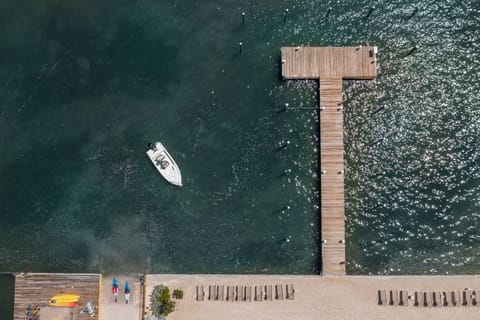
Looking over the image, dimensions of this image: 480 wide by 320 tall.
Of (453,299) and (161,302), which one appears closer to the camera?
(453,299)

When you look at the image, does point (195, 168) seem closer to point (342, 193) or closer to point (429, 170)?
point (342, 193)

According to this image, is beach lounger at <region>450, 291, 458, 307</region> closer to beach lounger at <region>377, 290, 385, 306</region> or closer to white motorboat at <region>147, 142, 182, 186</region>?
beach lounger at <region>377, 290, 385, 306</region>

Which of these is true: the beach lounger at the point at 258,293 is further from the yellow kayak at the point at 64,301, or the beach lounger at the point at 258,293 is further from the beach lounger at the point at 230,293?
the yellow kayak at the point at 64,301

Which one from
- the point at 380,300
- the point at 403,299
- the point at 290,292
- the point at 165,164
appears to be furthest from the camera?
the point at 165,164

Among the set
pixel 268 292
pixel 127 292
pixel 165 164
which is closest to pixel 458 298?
pixel 268 292

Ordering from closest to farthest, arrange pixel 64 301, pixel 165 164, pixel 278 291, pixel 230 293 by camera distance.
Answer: pixel 278 291 < pixel 230 293 < pixel 64 301 < pixel 165 164

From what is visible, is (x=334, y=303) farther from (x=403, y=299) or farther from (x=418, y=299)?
(x=418, y=299)

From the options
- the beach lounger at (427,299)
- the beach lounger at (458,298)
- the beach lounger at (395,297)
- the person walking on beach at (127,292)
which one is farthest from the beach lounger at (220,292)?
the beach lounger at (458,298)
